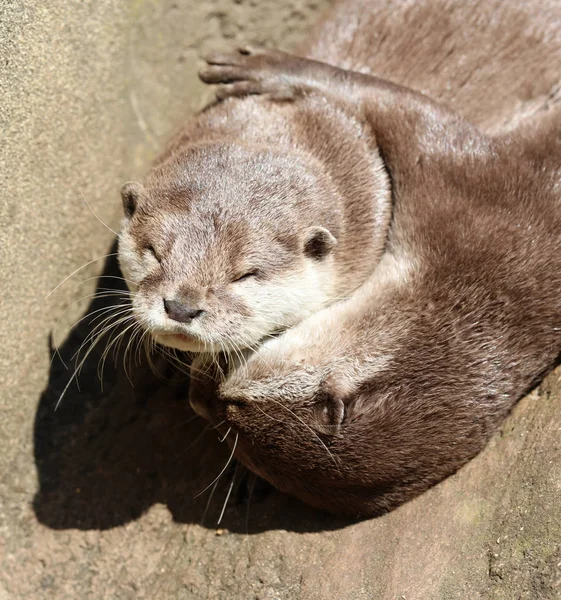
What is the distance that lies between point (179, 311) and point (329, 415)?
0.59m

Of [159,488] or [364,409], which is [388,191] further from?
[159,488]

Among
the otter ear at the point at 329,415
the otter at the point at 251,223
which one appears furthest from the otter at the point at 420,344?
the otter at the point at 251,223

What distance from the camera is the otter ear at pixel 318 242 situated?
2701 mm

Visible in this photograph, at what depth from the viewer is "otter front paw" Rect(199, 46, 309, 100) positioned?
3.14m

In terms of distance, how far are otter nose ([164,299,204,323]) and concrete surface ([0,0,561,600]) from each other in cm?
85

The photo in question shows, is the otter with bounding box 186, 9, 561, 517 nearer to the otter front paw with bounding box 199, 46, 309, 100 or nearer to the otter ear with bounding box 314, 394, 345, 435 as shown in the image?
the otter ear with bounding box 314, 394, 345, 435

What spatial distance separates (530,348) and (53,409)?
6.09 ft

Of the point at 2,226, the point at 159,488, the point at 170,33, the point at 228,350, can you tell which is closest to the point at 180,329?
the point at 228,350

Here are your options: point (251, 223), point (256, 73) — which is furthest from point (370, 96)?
point (251, 223)

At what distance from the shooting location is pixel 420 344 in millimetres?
2684

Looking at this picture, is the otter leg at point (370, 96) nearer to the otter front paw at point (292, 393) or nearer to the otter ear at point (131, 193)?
the otter ear at point (131, 193)

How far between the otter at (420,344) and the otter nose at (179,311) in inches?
15.4

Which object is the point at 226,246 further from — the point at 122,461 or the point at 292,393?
the point at 122,461

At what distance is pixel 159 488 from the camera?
328 cm
